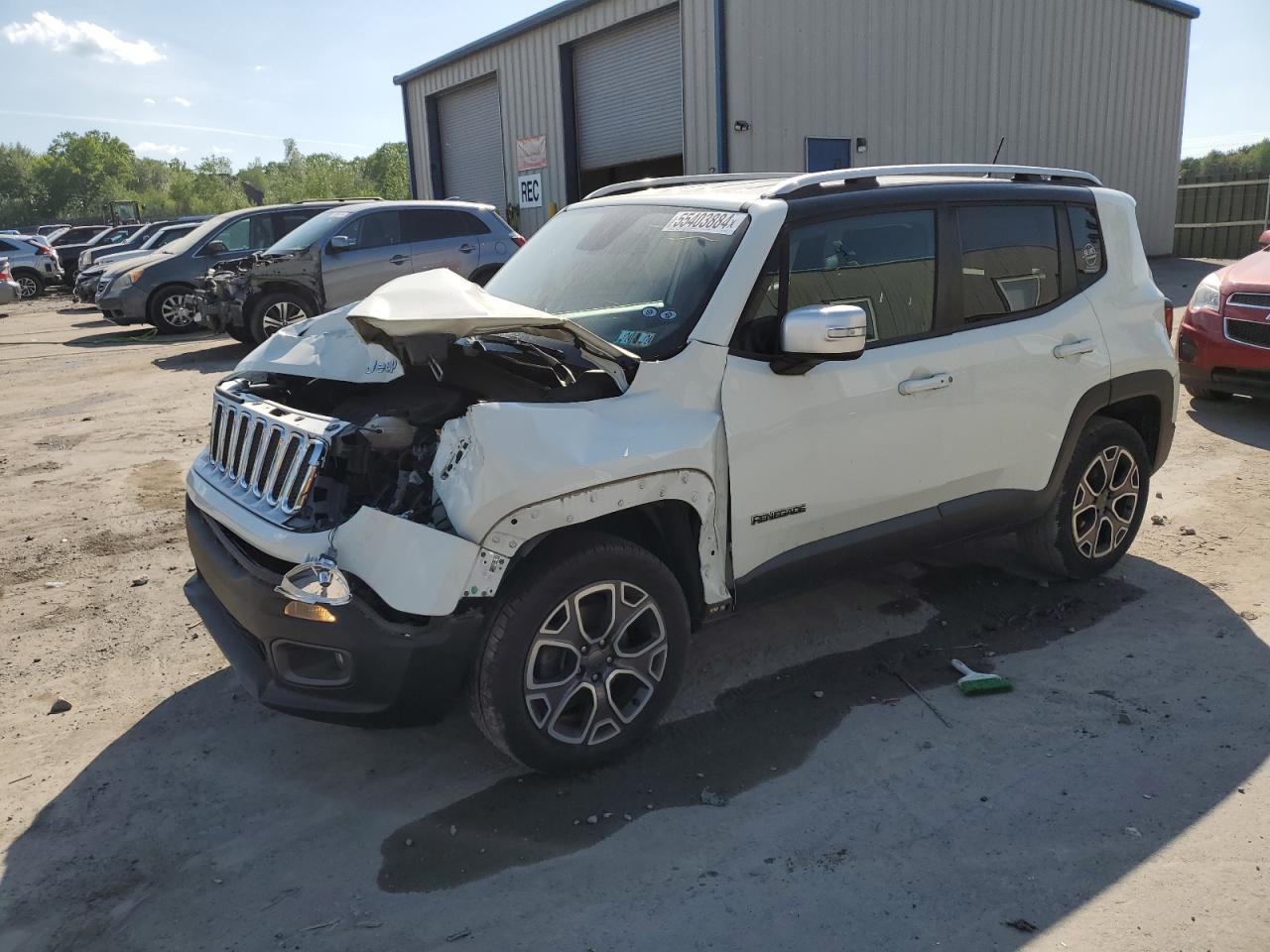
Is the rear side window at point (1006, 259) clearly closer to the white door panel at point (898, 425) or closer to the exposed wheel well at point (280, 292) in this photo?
the white door panel at point (898, 425)

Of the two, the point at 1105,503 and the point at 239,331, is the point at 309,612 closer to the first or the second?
the point at 1105,503

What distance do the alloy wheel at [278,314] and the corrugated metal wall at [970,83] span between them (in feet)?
24.5

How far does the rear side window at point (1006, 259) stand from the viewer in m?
4.03

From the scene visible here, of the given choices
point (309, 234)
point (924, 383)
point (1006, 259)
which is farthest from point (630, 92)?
point (924, 383)

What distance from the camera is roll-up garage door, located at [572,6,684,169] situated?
16359 mm

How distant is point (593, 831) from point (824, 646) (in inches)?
62.5

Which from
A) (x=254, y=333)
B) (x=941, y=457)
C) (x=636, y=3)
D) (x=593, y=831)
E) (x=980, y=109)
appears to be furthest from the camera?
(x=980, y=109)

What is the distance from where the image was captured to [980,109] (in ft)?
59.8

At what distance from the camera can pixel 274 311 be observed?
11.7m

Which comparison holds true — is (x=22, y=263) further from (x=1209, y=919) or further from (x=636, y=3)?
(x=1209, y=919)

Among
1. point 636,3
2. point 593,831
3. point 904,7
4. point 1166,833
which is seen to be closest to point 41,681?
point 593,831

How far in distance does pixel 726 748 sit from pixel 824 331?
149 cm

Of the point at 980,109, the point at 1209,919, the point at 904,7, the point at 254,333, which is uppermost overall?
the point at 904,7

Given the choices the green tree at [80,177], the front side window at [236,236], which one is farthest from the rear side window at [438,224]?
the green tree at [80,177]
